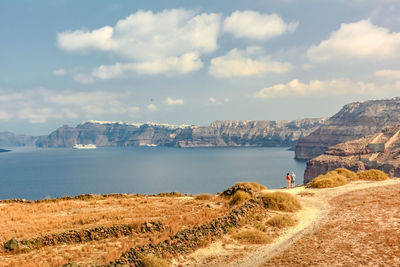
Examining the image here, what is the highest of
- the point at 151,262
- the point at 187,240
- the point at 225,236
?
the point at 151,262

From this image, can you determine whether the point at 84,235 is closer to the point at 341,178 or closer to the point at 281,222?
the point at 281,222

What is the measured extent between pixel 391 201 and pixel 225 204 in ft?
51.6

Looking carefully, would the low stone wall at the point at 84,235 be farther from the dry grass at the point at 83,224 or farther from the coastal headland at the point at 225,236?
the dry grass at the point at 83,224

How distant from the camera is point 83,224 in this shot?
2284cm

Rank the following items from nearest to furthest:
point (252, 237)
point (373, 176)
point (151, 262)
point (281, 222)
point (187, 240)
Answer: point (151, 262) → point (187, 240) → point (252, 237) → point (281, 222) → point (373, 176)

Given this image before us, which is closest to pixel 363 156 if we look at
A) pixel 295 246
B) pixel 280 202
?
pixel 280 202

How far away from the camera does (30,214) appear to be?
Answer: 28.4 meters

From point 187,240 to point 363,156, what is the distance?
179 metres

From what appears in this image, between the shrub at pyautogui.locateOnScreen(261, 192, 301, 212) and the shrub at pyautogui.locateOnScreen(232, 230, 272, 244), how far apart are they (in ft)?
23.6

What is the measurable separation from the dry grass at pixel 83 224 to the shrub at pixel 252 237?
319 cm

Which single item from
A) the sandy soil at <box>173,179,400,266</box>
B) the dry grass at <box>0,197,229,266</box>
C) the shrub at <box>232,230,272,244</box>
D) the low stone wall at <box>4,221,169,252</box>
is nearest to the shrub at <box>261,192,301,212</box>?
the sandy soil at <box>173,179,400,266</box>

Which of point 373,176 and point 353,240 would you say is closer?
point 353,240

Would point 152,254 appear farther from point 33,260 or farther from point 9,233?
point 9,233

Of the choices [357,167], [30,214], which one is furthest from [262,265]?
[357,167]
